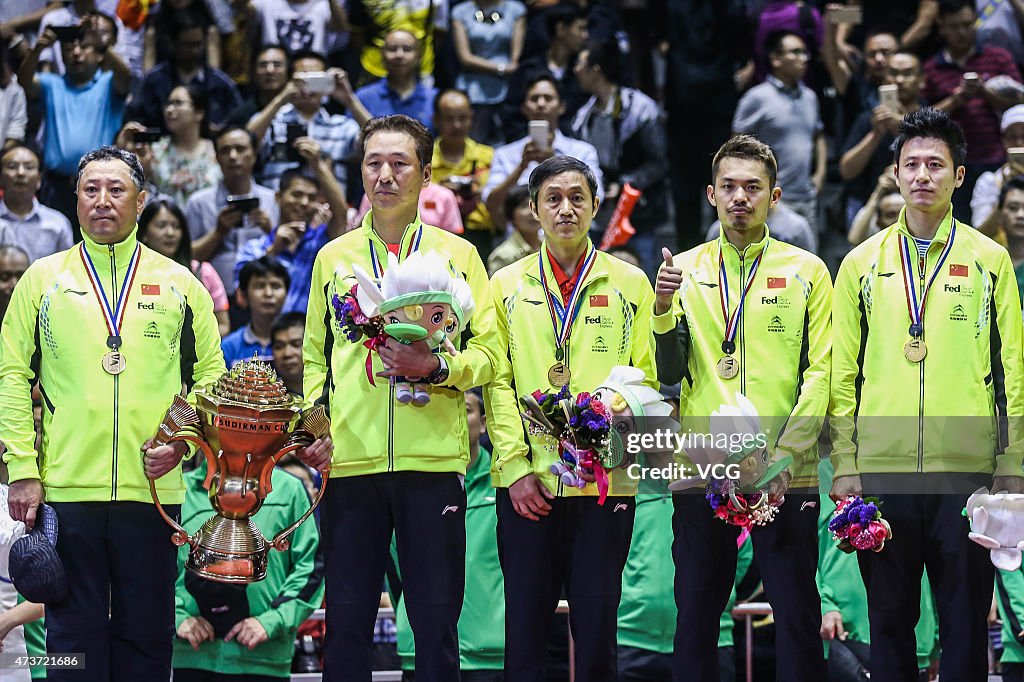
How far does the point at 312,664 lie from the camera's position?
7383 millimetres

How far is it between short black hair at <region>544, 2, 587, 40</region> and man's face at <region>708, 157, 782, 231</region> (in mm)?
5180

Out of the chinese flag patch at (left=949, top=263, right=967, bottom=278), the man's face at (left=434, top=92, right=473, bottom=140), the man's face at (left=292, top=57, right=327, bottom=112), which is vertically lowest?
the chinese flag patch at (left=949, top=263, right=967, bottom=278)

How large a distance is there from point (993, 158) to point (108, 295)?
648 cm

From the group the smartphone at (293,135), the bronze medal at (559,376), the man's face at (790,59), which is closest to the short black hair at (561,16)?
the man's face at (790,59)

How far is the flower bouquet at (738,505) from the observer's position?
18.6 feet

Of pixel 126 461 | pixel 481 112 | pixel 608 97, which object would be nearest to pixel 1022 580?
pixel 126 461

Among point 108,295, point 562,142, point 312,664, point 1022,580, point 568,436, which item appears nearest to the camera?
point 568,436

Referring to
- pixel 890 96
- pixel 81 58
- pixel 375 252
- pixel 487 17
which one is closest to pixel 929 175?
pixel 375 252

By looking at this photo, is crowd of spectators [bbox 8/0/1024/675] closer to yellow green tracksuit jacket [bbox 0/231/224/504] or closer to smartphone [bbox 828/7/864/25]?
smartphone [bbox 828/7/864/25]

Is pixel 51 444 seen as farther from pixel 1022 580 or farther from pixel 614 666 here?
pixel 1022 580

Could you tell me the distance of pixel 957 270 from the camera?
5.92 meters

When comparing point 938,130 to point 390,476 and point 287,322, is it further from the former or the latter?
point 287,322

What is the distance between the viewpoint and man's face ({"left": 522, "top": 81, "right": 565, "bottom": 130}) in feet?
32.7

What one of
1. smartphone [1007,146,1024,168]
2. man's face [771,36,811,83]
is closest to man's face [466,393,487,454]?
smartphone [1007,146,1024,168]
